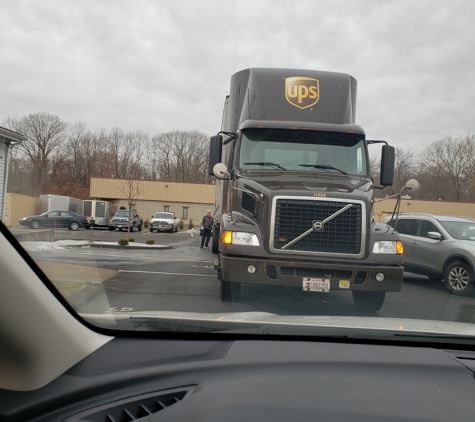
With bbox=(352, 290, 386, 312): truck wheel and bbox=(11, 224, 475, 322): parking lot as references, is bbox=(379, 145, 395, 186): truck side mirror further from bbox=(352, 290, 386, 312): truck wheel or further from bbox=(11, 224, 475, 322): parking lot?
bbox=(352, 290, 386, 312): truck wheel

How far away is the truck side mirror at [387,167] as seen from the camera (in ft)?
25.0

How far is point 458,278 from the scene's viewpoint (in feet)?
29.3

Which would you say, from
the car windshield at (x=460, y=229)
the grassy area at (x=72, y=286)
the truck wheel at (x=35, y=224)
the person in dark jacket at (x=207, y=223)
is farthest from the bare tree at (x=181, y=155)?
the car windshield at (x=460, y=229)

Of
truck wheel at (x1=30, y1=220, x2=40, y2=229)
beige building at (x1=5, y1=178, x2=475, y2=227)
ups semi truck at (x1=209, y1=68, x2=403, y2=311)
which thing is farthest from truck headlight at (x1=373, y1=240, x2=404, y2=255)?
truck wheel at (x1=30, y1=220, x2=40, y2=229)

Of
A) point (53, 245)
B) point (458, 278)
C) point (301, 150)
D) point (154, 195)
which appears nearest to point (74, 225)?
point (53, 245)

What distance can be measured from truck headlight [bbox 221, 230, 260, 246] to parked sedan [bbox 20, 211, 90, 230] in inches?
72.4

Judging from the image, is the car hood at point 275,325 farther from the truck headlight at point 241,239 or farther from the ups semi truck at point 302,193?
the truck headlight at point 241,239

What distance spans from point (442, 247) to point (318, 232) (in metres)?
4.86

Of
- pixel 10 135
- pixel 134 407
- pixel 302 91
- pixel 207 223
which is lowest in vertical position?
pixel 134 407

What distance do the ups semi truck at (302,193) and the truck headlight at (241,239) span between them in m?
0.01

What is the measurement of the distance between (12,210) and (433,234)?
9.25 metres

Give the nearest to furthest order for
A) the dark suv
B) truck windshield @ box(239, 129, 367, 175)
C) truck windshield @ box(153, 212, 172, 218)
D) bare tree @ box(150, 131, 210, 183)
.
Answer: bare tree @ box(150, 131, 210, 183), truck windshield @ box(239, 129, 367, 175), the dark suv, truck windshield @ box(153, 212, 172, 218)

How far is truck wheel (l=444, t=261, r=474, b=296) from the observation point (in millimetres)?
8680

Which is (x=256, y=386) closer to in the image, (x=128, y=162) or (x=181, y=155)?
(x=128, y=162)
